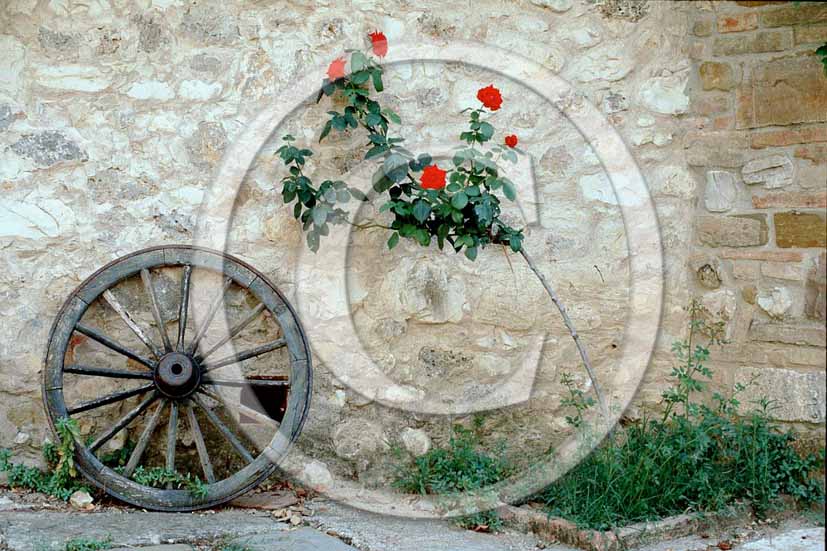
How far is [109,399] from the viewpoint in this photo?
3283 mm

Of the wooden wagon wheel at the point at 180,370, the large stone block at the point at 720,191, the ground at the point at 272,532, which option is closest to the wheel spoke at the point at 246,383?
the wooden wagon wheel at the point at 180,370

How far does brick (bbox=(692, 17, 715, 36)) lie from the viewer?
3.53 meters

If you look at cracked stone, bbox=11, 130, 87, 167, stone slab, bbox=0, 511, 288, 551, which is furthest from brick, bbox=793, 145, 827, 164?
cracked stone, bbox=11, 130, 87, 167

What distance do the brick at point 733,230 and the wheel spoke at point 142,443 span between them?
220cm

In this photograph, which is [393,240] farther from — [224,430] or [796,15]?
[796,15]

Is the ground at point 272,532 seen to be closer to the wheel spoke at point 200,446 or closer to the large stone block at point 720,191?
the wheel spoke at point 200,446

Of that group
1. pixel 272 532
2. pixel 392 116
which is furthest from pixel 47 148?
pixel 272 532

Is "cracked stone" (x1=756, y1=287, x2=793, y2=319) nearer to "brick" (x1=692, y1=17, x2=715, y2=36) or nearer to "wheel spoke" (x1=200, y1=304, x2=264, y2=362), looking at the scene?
"brick" (x1=692, y1=17, x2=715, y2=36)

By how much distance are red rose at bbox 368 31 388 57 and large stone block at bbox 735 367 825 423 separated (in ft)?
6.15

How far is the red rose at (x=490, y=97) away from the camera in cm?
322

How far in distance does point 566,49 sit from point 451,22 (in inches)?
18.4

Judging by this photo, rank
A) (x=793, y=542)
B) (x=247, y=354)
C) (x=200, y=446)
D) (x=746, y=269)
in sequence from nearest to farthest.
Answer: (x=793, y=542)
(x=200, y=446)
(x=247, y=354)
(x=746, y=269)

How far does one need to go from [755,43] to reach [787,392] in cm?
134

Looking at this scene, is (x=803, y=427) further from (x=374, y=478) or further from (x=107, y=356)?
(x=107, y=356)
